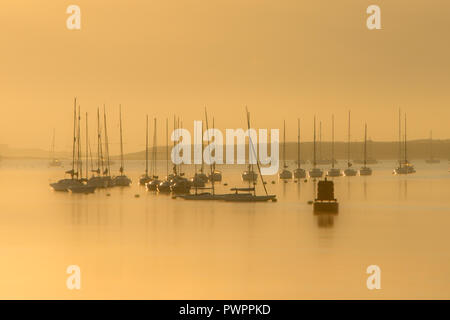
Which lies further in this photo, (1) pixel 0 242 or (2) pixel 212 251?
(1) pixel 0 242

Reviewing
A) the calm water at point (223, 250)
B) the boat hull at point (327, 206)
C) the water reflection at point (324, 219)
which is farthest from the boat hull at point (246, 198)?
the boat hull at point (327, 206)

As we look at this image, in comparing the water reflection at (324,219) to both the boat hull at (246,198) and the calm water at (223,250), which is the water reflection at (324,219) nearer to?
the calm water at (223,250)

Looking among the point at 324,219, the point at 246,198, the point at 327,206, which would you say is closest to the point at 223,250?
the point at 324,219

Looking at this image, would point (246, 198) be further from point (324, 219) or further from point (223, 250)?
point (223, 250)

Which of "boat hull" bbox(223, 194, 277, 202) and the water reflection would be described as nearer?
the water reflection

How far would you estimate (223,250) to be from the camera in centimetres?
5075

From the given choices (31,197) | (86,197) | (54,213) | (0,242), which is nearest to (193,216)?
(54,213)

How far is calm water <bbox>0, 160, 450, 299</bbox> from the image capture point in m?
36.7

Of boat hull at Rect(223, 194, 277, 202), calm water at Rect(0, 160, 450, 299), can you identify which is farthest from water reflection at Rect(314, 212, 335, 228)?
boat hull at Rect(223, 194, 277, 202)

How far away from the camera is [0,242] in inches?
2196

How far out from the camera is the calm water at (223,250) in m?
36.7

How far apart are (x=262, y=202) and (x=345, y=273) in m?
48.8

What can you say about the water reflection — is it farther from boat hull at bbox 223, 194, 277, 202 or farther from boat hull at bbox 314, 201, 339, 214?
boat hull at bbox 223, 194, 277, 202
